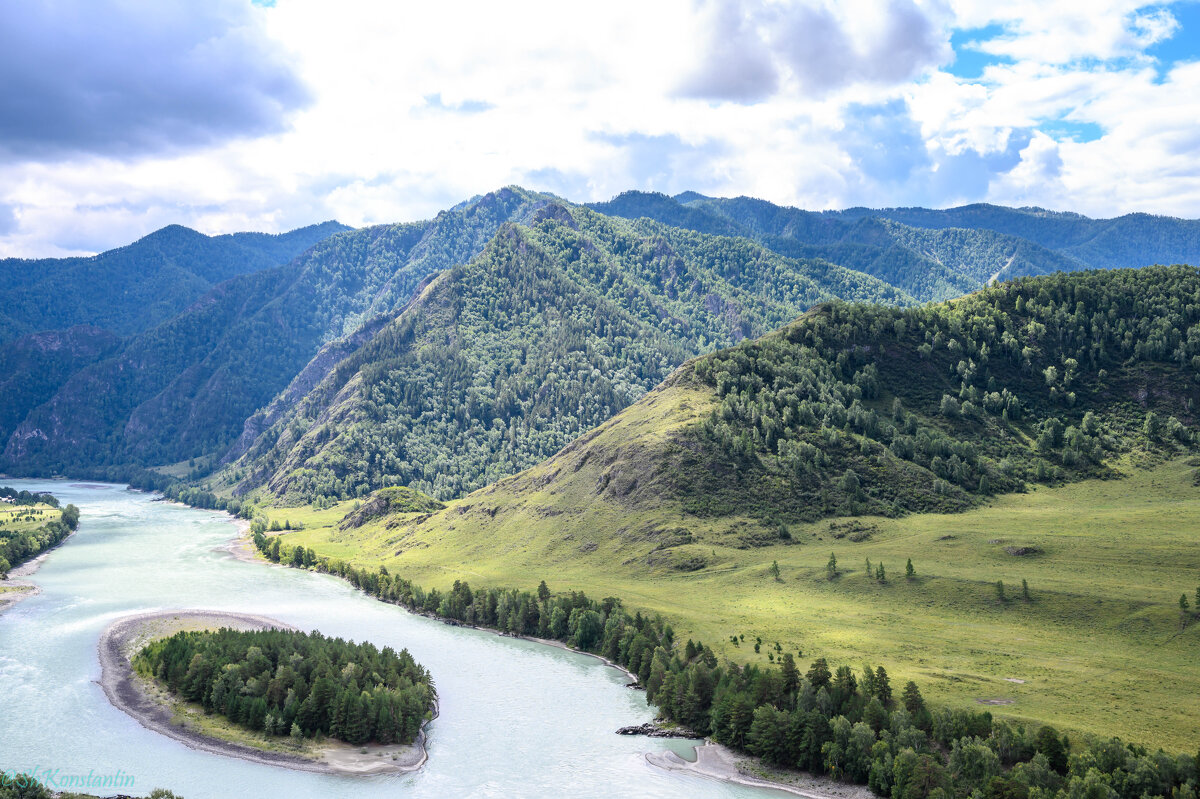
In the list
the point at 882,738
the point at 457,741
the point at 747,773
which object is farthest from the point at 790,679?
the point at 457,741

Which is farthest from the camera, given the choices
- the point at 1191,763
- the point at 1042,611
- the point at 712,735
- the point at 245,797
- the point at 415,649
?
the point at 415,649

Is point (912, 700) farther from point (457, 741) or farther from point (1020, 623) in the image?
point (457, 741)

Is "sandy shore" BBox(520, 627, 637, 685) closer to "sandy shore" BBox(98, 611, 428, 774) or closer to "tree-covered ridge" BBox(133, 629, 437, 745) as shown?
"tree-covered ridge" BBox(133, 629, 437, 745)

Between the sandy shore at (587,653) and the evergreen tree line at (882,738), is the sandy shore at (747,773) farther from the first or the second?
the sandy shore at (587,653)

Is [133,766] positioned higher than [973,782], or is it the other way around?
[973,782]

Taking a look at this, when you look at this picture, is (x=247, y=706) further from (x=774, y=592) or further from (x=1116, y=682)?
(x=1116, y=682)

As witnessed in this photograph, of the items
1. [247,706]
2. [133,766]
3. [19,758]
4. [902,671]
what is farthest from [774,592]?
[19,758]
